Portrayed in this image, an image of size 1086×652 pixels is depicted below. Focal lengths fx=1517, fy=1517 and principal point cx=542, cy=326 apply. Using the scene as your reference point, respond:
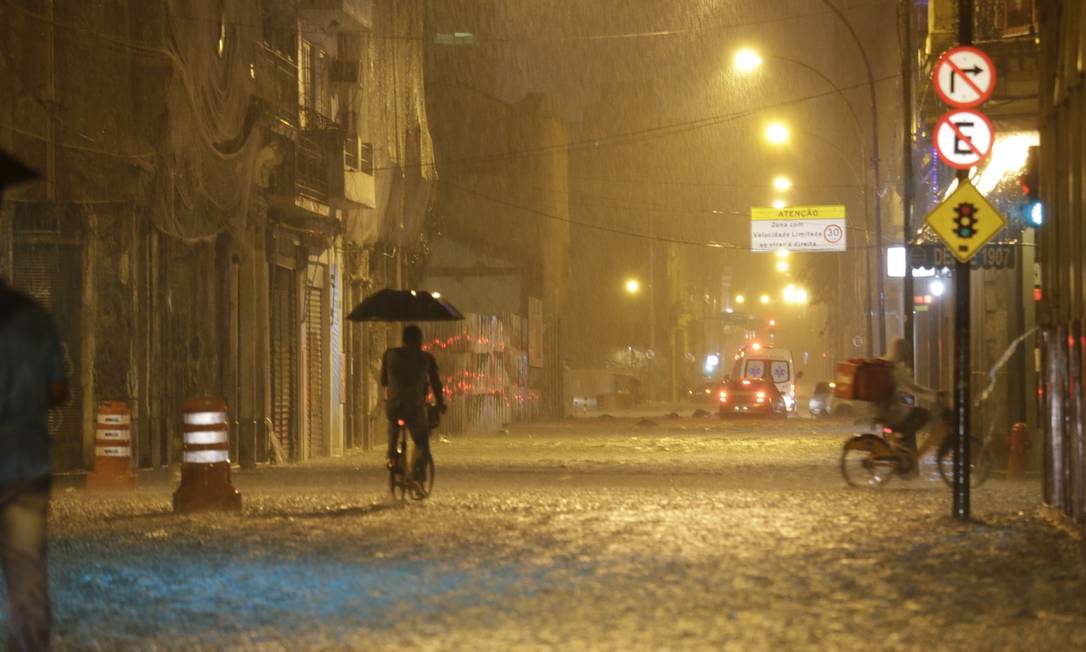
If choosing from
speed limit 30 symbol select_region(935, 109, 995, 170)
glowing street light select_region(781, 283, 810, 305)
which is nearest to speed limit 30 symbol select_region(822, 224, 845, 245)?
speed limit 30 symbol select_region(935, 109, 995, 170)

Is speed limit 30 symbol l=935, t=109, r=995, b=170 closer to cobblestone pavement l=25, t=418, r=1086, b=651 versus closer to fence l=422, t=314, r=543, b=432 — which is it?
cobblestone pavement l=25, t=418, r=1086, b=651

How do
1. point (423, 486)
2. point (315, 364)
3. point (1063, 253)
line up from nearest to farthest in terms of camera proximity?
point (1063, 253)
point (423, 486)
point (315, 364)

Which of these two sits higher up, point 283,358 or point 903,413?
point 283,358

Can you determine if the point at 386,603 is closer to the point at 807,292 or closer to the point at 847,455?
the point at 847,455

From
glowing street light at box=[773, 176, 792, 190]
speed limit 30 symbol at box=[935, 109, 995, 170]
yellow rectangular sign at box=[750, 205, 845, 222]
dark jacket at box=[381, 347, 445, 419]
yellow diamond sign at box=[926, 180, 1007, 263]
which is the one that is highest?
glowing street light at box=[773, 176, 792, 190]

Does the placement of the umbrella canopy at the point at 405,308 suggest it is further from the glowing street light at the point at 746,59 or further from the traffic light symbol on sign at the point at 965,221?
the glowing street light at the point at 746,59

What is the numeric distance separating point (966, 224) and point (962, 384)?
150cm

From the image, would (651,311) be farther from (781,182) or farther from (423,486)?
(423,486)

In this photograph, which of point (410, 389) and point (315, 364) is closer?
point (410, 389)

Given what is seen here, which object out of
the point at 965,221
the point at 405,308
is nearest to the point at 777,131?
the point at 405,308

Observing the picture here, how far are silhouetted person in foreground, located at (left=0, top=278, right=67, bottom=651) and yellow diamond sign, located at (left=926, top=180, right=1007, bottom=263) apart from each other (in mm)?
9799

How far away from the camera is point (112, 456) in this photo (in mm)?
18562

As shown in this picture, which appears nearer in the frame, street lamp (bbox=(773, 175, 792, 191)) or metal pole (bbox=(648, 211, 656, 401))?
street lamp (bbox=(773, 175, 792, 191))

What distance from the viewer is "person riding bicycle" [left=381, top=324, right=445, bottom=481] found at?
52.1 feet
